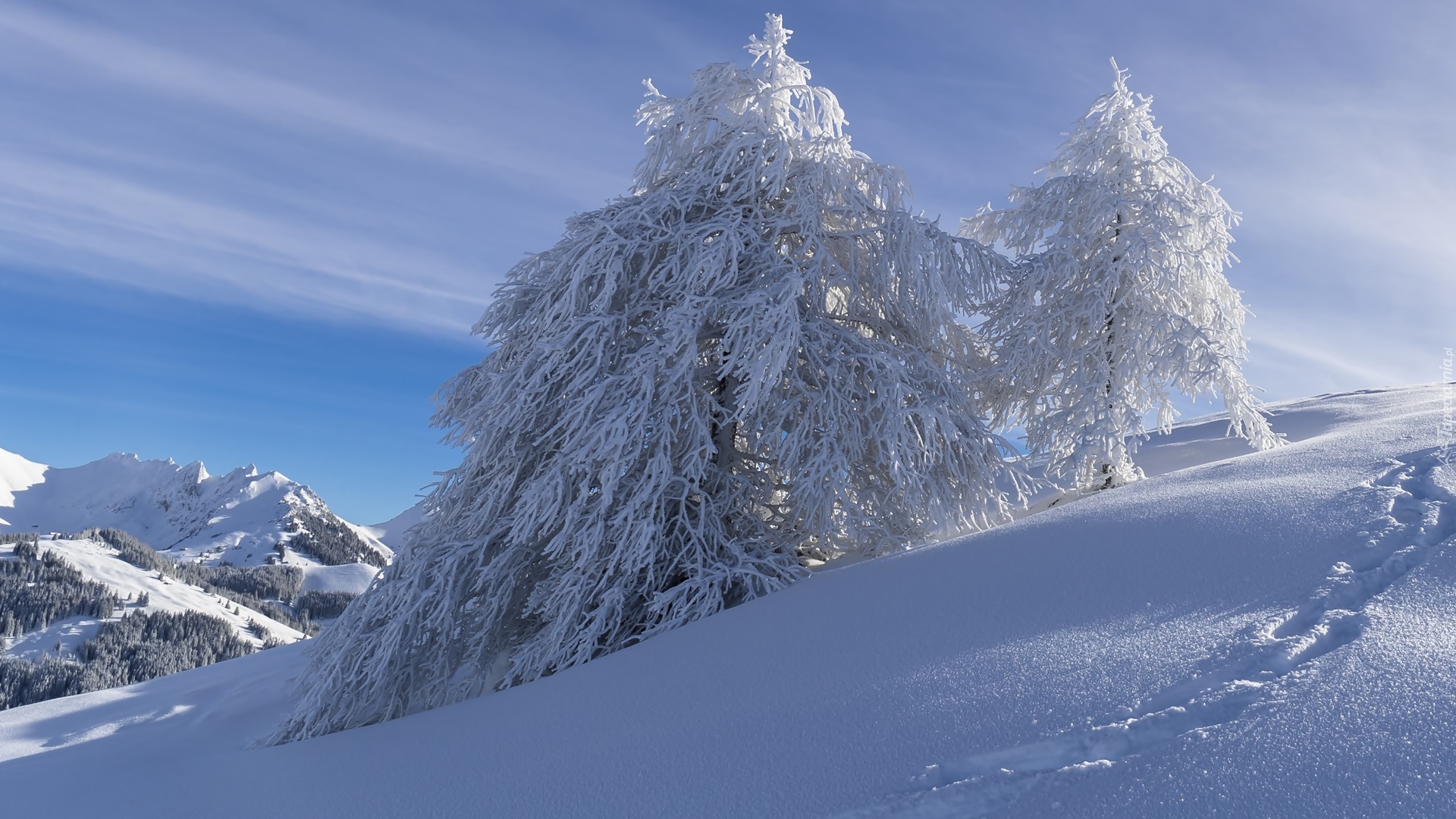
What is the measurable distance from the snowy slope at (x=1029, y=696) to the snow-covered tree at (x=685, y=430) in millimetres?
907

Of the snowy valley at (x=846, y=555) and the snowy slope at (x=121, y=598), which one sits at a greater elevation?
the snowy valley at (x=846, y=555)

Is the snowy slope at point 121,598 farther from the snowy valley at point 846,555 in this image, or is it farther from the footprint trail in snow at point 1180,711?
the footprint trail in snow at point 1180,711

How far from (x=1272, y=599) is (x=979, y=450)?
3.51m

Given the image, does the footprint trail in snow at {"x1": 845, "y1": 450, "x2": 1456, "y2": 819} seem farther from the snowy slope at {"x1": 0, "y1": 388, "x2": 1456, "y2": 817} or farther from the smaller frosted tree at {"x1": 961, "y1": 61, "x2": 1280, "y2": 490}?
the smaller frosted tree at {"x1": 961, "y1": 61, "x2": 1280, "y2": 490}

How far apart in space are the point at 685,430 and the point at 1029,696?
448cm

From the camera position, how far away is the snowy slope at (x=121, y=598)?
12075 cm

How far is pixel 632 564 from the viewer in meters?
6.82

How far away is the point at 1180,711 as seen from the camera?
297 centimetres

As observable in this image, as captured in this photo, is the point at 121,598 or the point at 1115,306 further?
the point at 121,598

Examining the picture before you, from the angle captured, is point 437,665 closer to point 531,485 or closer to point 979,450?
point 531,485

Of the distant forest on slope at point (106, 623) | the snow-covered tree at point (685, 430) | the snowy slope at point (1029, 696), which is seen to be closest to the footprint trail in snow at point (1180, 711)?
the snowy slope at point (1029, 696)

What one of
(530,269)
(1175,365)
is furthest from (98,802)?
(1175,365)

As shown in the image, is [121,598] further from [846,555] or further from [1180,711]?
[1180,711]

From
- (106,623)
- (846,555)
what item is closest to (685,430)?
(846,555)
